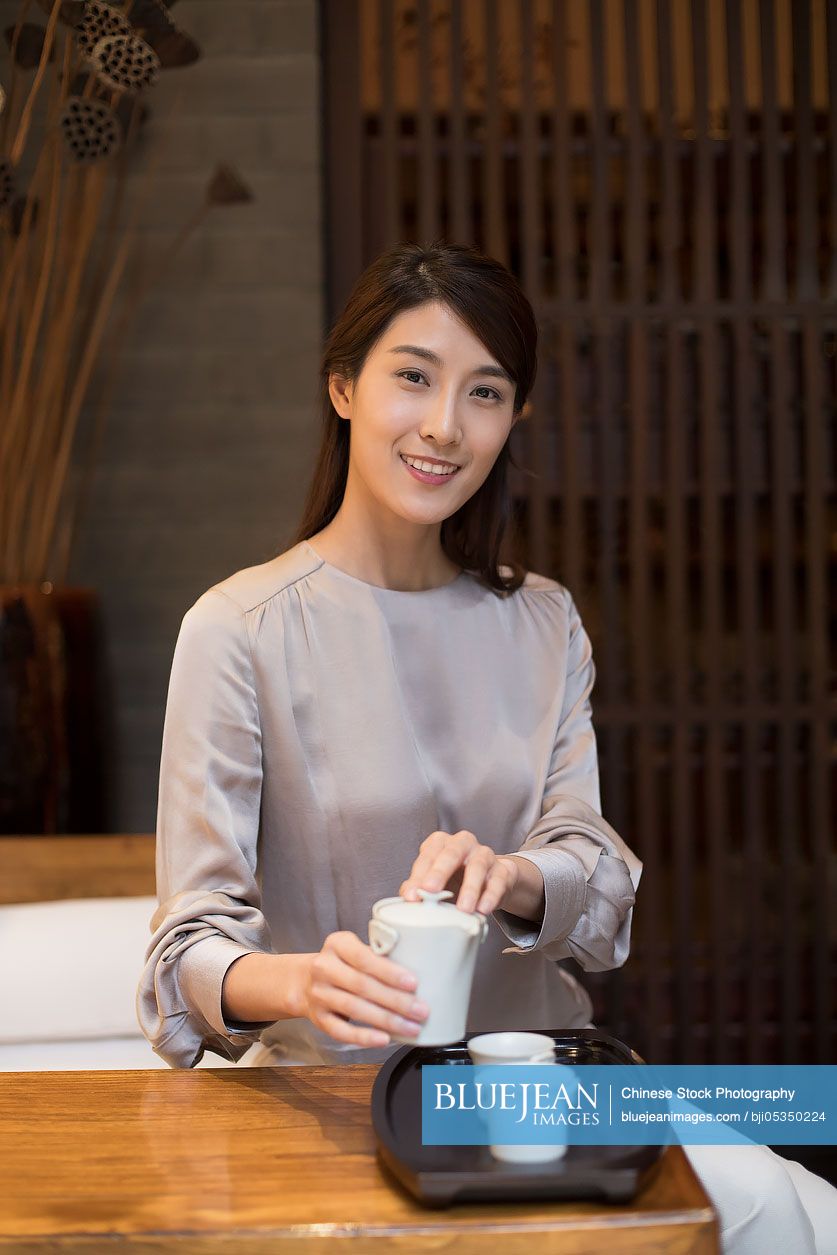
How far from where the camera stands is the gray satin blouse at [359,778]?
126cm

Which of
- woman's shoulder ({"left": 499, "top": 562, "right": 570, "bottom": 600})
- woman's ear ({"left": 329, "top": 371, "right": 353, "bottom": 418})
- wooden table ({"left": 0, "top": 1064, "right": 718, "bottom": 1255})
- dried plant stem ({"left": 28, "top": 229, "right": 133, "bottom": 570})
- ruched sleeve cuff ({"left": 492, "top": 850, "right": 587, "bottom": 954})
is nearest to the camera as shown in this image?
wooden table ({"left": 0, "top": 1064, "right": 718, "bottom": 1255})

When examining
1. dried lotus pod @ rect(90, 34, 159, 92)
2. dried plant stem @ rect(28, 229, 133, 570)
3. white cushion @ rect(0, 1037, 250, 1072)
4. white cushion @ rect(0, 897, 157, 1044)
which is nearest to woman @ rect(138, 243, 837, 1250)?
white cushion @ rect(0, 1037, 250, 1072)

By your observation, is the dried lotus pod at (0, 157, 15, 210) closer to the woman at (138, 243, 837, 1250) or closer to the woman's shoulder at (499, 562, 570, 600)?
the woman at (138, 243, 837, 1250)

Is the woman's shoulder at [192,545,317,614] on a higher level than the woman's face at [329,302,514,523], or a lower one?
lower

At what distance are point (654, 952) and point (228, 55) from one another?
2.14m

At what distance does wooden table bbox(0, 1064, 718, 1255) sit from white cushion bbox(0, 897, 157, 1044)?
0.80 metres

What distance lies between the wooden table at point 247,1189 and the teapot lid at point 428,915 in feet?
0.61

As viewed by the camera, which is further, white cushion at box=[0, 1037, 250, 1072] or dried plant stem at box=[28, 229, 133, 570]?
dried plant stem at box=[28, 229, 133, 570]

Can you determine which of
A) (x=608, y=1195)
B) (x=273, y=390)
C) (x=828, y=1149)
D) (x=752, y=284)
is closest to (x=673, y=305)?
(x=752, y=284)

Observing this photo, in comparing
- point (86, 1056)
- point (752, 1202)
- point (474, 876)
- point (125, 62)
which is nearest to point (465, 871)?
point (474, 876)

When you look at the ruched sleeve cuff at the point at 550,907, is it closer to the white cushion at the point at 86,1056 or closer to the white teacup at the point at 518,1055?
the white teacup at the point at 518,1055

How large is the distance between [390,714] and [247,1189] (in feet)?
2.12

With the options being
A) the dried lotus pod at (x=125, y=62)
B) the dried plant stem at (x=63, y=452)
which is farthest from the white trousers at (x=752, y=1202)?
the dried lotus pod at (x=125, y=62)

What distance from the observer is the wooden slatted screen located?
2.66 metres
